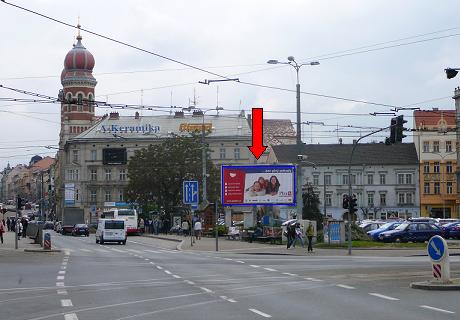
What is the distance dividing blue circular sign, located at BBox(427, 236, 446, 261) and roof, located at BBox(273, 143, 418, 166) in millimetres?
88525

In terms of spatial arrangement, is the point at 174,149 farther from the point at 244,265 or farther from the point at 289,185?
the point at 244,265

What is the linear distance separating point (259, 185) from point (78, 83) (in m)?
80.9

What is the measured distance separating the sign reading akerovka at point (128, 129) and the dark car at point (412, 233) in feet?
248

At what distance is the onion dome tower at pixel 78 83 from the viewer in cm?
13638

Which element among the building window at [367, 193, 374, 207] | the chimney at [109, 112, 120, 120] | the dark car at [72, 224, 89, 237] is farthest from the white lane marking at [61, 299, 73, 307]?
the chimney at [109, 112, 120, 120]

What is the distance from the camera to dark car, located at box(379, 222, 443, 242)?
2153 inches

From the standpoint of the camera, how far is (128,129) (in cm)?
12731

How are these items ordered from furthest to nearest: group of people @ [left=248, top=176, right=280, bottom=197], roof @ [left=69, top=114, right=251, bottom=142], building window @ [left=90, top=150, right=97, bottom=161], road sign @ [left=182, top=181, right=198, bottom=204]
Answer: building window @ [left=90, top=150, right=97, bottom=161], roof @ [left=69, top=114, right=251, bottom=142], road sign @ [left=182, top=181, right=198, bottom=204], group of people @ [left=248, top=176, right=280, bottom=197]

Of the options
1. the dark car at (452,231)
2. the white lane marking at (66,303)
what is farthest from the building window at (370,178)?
the white lane marking at (66,303)

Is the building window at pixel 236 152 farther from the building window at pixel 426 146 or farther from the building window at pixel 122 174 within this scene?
the building window at pixel 426 146

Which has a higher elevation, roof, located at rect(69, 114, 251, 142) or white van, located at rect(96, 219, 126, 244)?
roof, located at rect(69, 114, 251, 142)

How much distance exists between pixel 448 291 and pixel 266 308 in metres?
5.85

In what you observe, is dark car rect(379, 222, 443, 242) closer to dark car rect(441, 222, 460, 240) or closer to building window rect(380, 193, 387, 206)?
dark car rect(441, 222, 460, 240)

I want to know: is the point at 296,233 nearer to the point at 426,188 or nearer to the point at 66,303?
the point at 66,303
